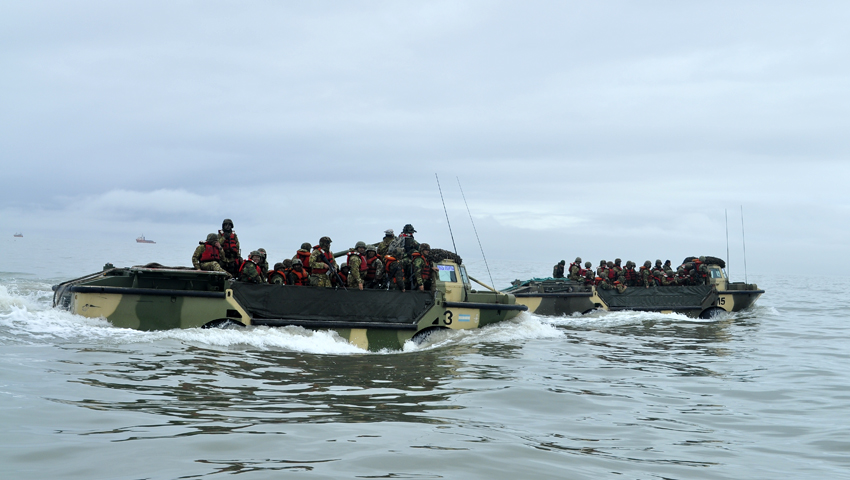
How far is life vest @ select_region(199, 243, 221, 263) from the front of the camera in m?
12.9

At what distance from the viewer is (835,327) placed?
21.3 meters

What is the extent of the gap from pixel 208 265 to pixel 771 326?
17201 mm

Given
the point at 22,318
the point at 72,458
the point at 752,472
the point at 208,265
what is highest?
the point at 208,265

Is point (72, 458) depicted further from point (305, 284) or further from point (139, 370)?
point (305, 284)

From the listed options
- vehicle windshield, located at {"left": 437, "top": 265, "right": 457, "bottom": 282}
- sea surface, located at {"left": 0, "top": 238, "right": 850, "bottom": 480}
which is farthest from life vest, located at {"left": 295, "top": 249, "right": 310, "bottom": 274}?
vehicle windshield, located at {"left": 437, "top": 265, "right": 457, "bottom": 282}

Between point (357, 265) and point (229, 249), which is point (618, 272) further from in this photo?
point (229, 249)

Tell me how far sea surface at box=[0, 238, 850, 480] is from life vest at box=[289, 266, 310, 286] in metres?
1.20

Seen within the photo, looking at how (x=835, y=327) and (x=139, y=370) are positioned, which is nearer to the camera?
(x=139, y=370)

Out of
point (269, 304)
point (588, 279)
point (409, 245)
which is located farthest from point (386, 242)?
point (588, 279)

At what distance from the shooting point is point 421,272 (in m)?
14.6

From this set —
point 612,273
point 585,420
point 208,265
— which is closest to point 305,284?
point 208,265

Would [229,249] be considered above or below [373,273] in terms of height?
above

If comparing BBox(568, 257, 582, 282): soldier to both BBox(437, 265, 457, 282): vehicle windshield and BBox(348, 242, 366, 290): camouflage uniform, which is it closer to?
BBox(437, 265, 457, 282): vehicle windshield

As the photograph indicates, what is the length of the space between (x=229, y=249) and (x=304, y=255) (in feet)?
5.15
